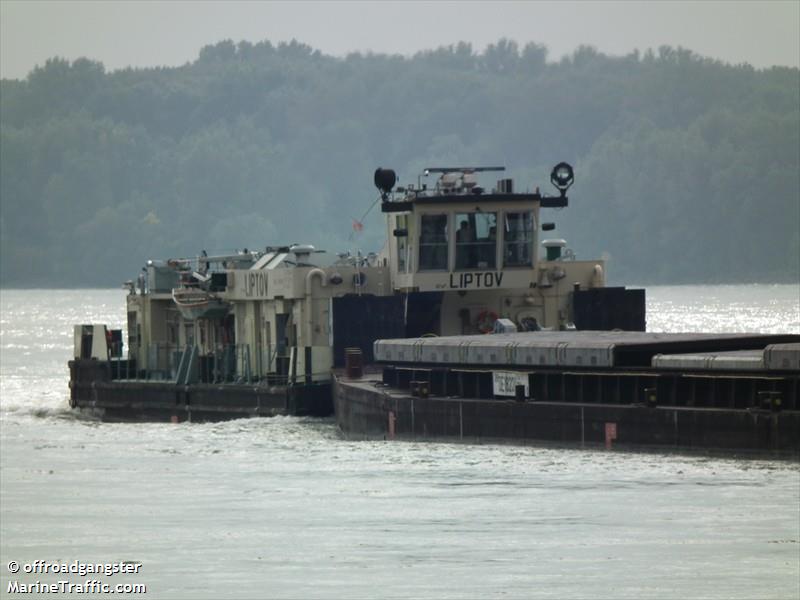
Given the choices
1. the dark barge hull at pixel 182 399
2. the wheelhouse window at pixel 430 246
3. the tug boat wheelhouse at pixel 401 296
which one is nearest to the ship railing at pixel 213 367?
the tug boat wheelhouse at pixel 401 296

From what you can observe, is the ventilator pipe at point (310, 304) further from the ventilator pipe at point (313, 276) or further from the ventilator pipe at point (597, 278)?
the ventilator pipe at point (597, 278)

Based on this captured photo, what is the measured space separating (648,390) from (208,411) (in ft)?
69.0

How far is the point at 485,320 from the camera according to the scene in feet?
205

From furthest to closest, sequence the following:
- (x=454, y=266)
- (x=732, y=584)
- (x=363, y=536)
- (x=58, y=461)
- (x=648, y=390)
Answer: (x=454, y=266)
(x=58, y=461)
(x=648, y=390)
(x=363, y=536)
(x=732, y=584)

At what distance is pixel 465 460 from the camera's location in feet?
164

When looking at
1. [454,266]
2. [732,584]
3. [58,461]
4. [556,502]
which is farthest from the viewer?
[454,266]

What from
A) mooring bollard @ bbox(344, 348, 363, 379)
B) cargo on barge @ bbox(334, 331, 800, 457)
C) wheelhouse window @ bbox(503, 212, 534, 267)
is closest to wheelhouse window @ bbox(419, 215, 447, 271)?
wheelhouse window @ bbox(503, 212, 534, 267)

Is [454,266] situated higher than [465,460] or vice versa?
[454,266]

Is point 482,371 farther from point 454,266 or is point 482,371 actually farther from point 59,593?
point 59,593

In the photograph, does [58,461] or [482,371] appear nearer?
[482,371]

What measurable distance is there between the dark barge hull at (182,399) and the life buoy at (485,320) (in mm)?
4719

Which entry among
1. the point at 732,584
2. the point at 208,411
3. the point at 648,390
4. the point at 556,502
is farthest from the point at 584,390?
the point at 208,411

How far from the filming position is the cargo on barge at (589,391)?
45.1 m

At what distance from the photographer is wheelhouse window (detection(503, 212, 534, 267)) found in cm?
6275
